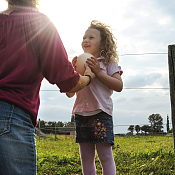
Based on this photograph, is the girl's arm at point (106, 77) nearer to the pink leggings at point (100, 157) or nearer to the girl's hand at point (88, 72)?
the girl's hand at point (88, 72)

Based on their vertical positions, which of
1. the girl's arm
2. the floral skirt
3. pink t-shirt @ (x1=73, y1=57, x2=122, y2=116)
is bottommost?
the floral skirt

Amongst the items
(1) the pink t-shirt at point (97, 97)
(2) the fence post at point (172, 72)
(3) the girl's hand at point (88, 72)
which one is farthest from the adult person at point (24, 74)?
(2) the fence post at point (172, 72)

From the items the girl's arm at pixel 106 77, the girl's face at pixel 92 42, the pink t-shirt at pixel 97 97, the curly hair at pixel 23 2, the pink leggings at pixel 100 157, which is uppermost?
the girl's face at pixel 92 42

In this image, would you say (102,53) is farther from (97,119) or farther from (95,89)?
(97,119)

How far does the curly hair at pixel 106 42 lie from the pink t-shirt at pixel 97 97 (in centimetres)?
14

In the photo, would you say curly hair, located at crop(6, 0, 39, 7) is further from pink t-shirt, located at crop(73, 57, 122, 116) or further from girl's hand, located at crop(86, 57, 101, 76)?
pink t-shirt, located at crop(73, 57, 122, 116)

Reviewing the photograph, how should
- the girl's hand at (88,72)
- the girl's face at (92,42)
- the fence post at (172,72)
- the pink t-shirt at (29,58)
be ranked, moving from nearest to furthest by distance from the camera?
the pink t-shirt at (29,58), the girl's hand at (88,72), the girl's face at (92,42), the fence post at (172,72)

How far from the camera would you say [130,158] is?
4.59m

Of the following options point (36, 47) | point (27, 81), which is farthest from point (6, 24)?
point (27, 81)

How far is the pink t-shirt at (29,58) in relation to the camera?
45.3 inches

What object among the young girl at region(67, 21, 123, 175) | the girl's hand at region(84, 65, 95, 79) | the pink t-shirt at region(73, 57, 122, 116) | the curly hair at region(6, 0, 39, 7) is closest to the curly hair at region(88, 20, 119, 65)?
the young girl at region(67, 21, 123, 175)

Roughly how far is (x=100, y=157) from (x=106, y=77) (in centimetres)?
88

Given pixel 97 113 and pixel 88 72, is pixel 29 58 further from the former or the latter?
pixel 97 113

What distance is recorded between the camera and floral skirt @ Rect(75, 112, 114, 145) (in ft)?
7.28
